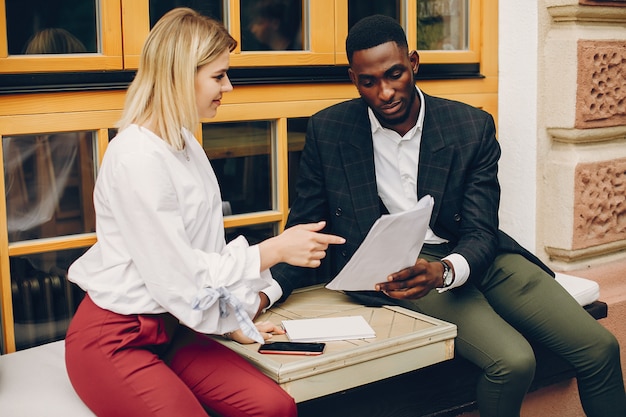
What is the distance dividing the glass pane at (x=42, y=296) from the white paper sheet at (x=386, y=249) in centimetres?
86

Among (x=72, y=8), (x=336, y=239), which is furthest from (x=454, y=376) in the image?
(x=72, y=8)

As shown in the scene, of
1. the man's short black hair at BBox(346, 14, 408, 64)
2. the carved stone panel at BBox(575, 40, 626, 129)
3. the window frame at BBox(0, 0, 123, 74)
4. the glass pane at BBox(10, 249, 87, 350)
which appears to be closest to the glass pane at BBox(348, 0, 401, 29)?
the man's short black hair at BBox(346, 14, 408, 64)

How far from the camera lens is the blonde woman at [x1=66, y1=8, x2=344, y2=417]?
7.33 feet

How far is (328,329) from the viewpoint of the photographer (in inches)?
105

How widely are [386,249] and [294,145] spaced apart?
2.83ft

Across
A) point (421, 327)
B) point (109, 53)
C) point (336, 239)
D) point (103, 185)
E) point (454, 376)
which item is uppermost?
point (109, 53)

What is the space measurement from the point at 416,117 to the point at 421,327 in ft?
2.39

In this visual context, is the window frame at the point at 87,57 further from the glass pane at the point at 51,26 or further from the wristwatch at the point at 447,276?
the wristwatch at the point at 447,276

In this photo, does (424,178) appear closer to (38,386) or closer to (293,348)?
(293,348)

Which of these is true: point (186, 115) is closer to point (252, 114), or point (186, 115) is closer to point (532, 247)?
point (252, 114)

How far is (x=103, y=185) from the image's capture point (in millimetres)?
2287

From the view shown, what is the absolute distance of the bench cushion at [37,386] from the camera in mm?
2299

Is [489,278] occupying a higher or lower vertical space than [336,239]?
lower

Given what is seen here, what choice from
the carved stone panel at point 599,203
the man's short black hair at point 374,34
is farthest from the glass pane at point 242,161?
the carved stone panel at point 599,203
